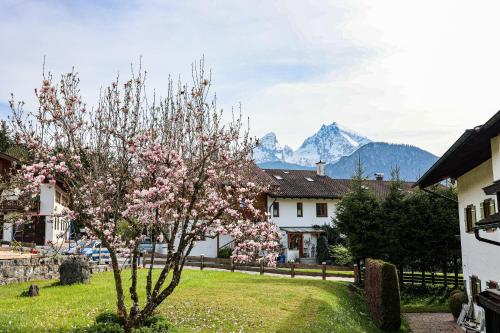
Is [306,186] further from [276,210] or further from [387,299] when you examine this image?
[387,299]

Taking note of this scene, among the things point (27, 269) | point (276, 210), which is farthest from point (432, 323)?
point (276, 210)

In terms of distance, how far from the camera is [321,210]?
50562 millimetres

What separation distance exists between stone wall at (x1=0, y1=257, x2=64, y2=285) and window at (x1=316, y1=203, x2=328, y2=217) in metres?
29.4

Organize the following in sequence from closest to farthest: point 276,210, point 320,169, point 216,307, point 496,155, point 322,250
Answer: point 496,155 < point 216,307 < point 322,250 < point 276,210 < point 320,169

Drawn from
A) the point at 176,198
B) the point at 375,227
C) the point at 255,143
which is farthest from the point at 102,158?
the point at 375,227

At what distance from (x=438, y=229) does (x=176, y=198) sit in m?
22.8

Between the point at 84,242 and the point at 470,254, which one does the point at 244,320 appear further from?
the point at 470,254

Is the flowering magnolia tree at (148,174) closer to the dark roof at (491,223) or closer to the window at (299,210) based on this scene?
the dark roof at (491,223)

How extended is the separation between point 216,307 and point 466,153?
9.82 meters

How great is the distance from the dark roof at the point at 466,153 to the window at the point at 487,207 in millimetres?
1362

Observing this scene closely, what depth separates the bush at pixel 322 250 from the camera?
45.0 meters

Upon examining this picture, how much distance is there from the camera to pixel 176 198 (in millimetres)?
12164

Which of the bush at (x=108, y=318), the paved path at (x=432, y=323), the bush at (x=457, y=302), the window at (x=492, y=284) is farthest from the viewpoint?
the bush at (x=457, y=302)

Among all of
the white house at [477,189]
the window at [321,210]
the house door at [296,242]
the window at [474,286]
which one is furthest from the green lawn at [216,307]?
the window at [321,210]
